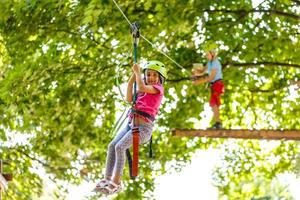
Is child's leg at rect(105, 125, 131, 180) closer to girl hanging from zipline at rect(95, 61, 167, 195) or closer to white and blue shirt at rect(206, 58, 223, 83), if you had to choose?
girl hanging from zipline at rect(95, 61, 167, 195)

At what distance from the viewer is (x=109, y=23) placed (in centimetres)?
1691

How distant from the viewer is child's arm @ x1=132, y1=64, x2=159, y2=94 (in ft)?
32.3

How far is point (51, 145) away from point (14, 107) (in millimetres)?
2291

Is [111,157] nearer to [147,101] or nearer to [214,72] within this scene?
[147,101]

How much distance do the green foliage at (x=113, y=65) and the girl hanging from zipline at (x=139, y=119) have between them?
15.9 ft

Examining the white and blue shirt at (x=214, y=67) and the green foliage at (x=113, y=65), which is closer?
the white and blue shirt at (x=214, y=67)

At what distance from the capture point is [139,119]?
10.1 meters

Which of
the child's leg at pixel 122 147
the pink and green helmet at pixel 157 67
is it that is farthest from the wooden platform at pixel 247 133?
the child's leg at pixel 122 147

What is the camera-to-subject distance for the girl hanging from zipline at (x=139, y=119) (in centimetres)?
1008

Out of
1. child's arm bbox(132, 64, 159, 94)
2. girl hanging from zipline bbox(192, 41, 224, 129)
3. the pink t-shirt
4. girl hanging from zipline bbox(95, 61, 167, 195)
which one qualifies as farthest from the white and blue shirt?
child's arm bbox(132, 64, 159, 94)

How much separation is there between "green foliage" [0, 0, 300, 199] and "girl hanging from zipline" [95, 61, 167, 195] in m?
4.84

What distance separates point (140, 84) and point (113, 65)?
7945mm

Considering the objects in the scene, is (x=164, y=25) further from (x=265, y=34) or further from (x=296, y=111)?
(x=296, y=111)

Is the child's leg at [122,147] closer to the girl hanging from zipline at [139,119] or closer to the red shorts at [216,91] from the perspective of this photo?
the girl hanging from zipline at [139,119]
